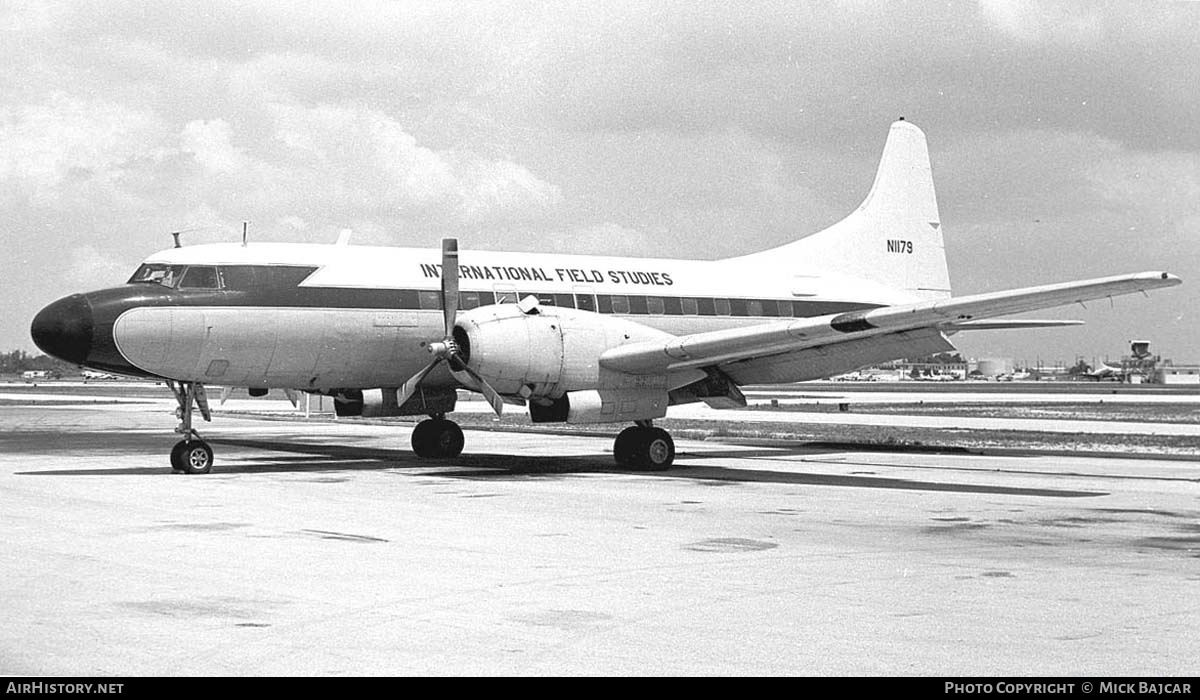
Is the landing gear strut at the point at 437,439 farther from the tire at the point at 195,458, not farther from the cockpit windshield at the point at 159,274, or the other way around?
A: the cockpit windshield at the point at 159,274

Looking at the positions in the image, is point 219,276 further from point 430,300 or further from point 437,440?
point 437,440

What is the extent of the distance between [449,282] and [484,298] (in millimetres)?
1696

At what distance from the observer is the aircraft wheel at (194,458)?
66.2ft

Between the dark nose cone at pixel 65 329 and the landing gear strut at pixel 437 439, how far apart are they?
6903mm

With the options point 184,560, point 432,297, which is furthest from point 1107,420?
point 184,560

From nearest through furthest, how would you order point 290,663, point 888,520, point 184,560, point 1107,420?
point 290,663
point 184,560
point 888,520
point 1107,420

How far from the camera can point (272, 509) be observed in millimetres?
15141

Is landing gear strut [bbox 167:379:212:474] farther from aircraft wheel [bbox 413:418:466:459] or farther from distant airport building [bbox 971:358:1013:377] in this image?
distant airport building [bbox 971:358:1013:377]

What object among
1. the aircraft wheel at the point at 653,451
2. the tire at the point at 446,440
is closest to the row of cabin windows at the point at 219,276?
the tire at the point at 446,440

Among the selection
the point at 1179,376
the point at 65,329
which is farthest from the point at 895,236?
the point at 1179,376

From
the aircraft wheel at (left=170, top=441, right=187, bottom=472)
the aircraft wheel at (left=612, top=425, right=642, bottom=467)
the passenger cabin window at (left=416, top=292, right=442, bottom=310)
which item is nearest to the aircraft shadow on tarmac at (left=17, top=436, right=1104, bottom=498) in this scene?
the aircraft wheel at (left=612, top=425, right=642, bottom=467)

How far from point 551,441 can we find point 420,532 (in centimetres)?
1739

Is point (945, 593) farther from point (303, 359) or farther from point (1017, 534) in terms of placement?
point (303, 359)
